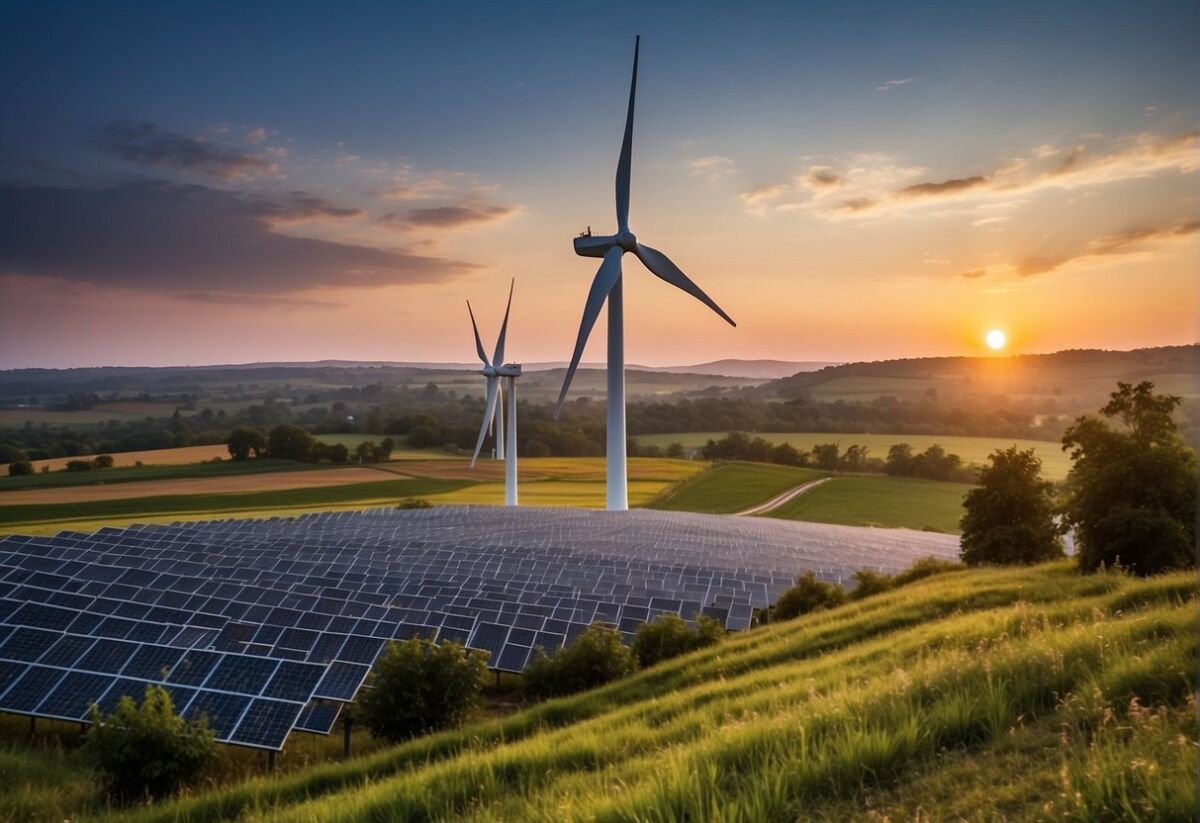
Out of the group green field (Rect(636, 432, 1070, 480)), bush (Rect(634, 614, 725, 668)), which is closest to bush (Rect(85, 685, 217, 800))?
bush (Rect(634, 614, 725, 668))

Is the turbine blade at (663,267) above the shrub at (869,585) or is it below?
above

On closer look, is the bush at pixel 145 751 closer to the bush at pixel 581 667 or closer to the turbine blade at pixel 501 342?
the bush at pixel 581 667

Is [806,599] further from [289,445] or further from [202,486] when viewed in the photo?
[289,445]

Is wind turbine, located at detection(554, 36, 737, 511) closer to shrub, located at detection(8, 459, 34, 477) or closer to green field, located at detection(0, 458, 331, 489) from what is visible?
green field, located at detection(0, 458, 331, 489)

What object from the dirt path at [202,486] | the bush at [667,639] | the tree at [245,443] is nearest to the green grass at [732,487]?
the dirt path at [202,486]

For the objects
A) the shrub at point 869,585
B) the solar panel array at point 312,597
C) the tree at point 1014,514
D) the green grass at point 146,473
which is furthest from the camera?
the green grass at point 146,473
